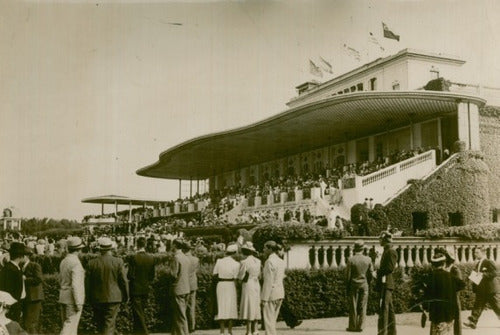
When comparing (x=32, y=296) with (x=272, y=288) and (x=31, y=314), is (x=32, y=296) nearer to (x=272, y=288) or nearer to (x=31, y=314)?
(x=31, y=314)

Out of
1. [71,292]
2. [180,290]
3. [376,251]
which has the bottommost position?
[180,290]

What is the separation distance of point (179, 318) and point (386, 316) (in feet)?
11.5

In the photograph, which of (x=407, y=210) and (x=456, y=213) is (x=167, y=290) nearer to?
(x=407, y=210)

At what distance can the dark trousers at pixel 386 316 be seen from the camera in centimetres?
968

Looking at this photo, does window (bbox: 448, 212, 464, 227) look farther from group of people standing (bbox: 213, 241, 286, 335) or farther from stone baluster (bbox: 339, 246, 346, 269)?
group of people standing (bbox: 213, 241, 286, 335)

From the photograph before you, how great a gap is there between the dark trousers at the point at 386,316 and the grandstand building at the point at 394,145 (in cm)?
1327

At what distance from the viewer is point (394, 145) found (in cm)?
3219

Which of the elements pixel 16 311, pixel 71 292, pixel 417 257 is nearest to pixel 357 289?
pixel 417 257

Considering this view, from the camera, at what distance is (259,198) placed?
3155cm

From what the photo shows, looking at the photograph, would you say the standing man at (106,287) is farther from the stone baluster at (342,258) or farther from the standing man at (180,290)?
the stone baluster at (342,258)

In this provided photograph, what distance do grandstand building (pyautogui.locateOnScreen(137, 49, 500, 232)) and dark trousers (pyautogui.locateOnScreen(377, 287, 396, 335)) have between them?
13.3m

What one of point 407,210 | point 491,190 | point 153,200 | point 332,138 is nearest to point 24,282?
point 407,210

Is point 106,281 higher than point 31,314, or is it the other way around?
point 106,281

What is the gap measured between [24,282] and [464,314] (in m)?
9.46
